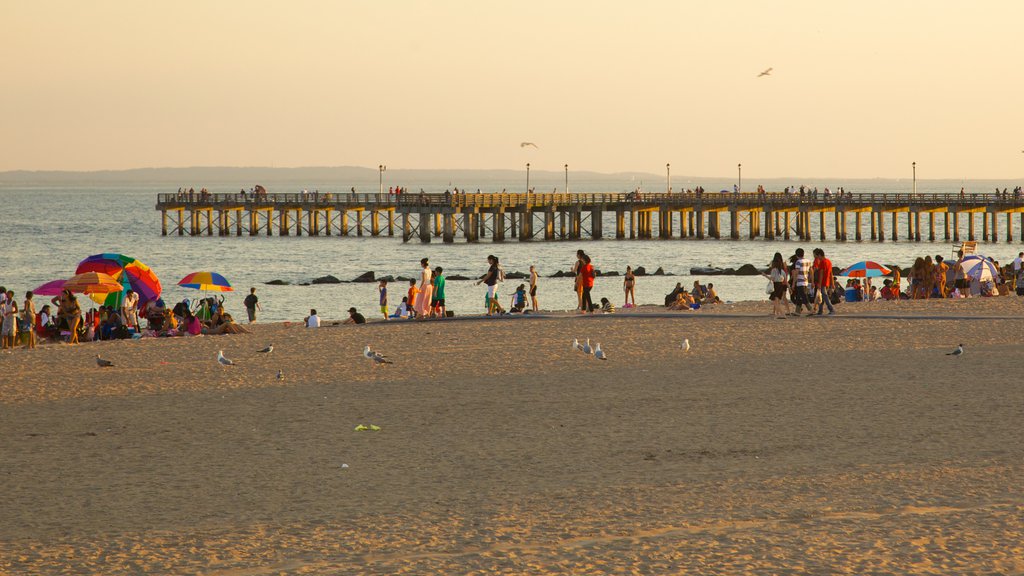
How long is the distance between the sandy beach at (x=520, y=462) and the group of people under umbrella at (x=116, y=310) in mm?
3934

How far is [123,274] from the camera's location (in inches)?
901

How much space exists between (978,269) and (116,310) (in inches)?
741

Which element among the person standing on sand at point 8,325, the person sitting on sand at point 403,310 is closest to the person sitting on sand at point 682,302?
the person sitting on sand at point 403,310

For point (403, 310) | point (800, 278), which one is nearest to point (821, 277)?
point (800, 278)

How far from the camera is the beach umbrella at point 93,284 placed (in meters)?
21.8

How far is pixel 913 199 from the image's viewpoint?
7356cm

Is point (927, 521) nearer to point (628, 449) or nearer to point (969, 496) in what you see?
point (969, 496)

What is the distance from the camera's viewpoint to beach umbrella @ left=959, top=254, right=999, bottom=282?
95.8ft

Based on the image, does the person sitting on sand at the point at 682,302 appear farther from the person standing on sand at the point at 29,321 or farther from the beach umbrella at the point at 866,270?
the person standing on sand at the point at 29,321

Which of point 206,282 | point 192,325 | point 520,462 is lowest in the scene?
point 520,462

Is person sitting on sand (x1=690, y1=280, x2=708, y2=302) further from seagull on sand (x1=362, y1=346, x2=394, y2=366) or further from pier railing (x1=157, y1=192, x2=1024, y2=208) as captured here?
pier railing (x1=157, y1=192, x2=1024, y2=208)

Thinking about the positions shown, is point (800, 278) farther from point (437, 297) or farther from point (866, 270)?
point (866, 270)

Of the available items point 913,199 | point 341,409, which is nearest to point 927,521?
point 341,409

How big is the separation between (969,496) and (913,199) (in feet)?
225
